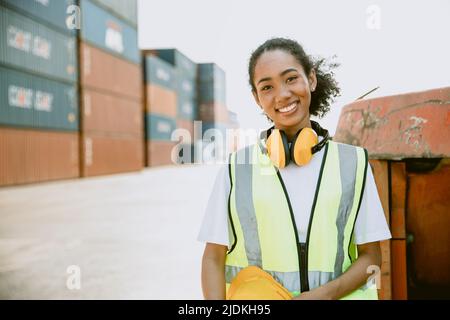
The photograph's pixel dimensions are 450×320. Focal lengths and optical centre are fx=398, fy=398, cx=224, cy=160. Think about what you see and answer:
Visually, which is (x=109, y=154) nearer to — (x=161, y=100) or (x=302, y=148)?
(x=161, y=100)

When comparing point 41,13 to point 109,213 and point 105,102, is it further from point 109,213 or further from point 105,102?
point 109,213

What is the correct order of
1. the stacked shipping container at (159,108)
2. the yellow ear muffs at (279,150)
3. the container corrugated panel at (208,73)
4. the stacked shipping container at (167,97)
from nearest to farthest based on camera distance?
1. the yellow ear muffs at (279,150)
2. the stacked shipping container at (159,108)
3. the stacked shipping container at (167,97)
4. the container corrugated panel at (208,73)

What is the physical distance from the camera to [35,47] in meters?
18.7

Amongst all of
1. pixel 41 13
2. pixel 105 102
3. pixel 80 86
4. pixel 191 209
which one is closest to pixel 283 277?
pixel 191 209

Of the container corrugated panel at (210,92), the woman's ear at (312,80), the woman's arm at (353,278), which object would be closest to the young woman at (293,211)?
the woman's arm at (353,278)

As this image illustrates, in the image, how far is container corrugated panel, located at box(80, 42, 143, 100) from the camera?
23.0m

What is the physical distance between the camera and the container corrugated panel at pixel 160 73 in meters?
33.5

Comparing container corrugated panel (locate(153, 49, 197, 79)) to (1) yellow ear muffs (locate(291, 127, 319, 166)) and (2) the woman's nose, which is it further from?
(1) yellow ear muffs (locate(291, 127, 319, 166))

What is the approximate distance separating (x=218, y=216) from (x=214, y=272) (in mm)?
195

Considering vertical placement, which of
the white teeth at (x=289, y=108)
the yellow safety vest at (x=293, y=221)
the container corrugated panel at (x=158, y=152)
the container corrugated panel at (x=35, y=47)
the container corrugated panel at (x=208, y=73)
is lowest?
the yellow safety vest at (x=293, y=221)

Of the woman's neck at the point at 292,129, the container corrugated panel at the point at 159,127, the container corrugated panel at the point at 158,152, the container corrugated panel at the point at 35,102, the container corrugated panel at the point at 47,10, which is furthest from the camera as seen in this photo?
the container corrugated panel at the point at 158,152

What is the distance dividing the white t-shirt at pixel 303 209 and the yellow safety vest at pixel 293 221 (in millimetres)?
25

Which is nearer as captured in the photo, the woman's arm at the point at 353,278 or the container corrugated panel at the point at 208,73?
the woman's arm at the point at 353,278

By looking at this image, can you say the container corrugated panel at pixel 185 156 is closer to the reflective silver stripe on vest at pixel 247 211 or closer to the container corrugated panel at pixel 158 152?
the reflective silver stripe on vest at pixel 247 211
